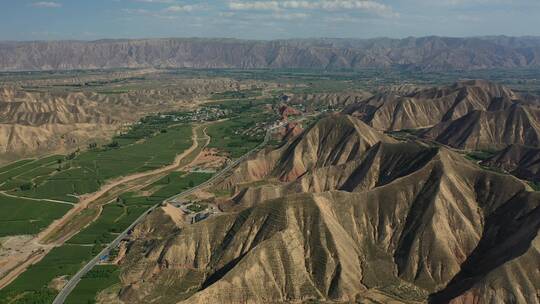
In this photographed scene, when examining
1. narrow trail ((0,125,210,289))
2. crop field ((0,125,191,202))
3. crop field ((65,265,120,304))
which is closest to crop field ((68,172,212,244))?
narrow trail ((0,125,210,289))

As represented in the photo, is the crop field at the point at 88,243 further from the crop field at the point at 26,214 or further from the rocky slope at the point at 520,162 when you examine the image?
the rocky slope at the point at 520,162

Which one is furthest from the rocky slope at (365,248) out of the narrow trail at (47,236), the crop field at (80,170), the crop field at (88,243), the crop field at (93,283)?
the crop field at (80,170)

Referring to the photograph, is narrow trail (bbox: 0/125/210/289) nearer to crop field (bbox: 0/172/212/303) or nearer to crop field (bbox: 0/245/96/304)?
crop field (bbox: 0/172/212/303)

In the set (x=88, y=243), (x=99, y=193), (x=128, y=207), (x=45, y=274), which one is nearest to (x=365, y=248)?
(x=88, y=243)

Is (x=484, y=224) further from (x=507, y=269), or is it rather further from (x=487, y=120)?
(x=487, y=120)

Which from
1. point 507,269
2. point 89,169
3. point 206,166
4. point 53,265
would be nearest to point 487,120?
point 206,166
